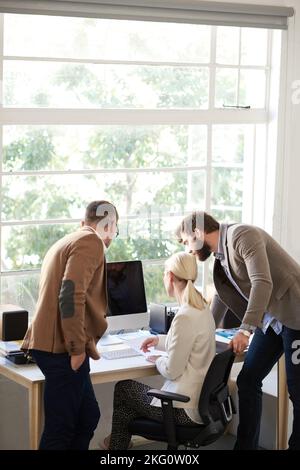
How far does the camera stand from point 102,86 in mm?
4418

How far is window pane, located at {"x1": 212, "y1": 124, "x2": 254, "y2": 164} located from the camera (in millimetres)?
4855

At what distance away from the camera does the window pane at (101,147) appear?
423cm

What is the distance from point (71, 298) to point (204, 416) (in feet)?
2.65

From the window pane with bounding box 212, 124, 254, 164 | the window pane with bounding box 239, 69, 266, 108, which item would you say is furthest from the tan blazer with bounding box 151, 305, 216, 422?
the window pane with bounding box 239, 69, 266, 108

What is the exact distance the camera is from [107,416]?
4.56 meters

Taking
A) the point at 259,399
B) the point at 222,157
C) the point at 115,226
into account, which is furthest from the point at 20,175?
the point at 259,399

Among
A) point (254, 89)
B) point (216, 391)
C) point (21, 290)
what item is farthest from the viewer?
point (254, 89)

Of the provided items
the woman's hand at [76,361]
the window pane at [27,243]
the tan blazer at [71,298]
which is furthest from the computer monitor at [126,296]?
the woman's hand at [76,361]

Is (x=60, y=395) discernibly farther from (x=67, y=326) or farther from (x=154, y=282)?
(x=154, y=282)

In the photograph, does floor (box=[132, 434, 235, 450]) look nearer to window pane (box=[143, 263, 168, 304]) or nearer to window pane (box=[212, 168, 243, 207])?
window pane (box=[143, 263, 168, 304])

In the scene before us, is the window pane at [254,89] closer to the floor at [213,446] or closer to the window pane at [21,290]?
the window pane at [21,290]

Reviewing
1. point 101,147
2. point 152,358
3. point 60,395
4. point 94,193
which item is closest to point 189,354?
point 152,358
